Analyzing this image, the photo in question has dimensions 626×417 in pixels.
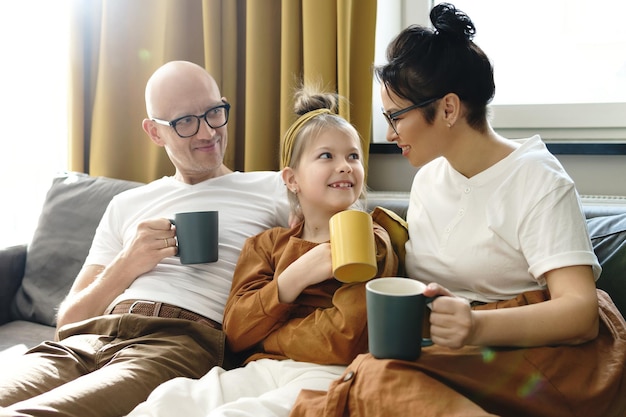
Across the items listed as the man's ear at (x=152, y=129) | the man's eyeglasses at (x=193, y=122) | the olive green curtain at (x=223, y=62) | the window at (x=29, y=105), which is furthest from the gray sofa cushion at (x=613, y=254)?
the window at (x=29, y=105)

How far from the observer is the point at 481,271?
134 centimetres

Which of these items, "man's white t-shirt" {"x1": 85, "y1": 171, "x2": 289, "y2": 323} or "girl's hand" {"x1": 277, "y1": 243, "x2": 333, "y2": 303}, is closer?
"girl's hand" {"x1": 277, "y1": 243, "x2": 333, "y2": 303}

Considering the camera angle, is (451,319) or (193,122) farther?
(193,122)

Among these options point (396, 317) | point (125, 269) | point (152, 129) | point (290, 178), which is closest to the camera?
point (396, 317)

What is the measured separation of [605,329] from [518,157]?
1.30 ft

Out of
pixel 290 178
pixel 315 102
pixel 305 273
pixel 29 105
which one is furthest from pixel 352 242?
pixel 29 105

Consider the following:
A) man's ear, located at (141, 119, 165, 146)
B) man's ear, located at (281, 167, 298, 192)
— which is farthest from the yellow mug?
man's ear, located at (141, 119, 165, 146)

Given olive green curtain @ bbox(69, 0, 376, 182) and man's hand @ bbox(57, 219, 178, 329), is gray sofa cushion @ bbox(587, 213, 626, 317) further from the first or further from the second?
man's hand @ bbox(57, 219, 178, 329)

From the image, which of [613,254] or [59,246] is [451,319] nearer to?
[613,254]

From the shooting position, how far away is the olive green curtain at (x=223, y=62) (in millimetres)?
2076

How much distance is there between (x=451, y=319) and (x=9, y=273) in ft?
5.93

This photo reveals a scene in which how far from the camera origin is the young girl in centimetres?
132

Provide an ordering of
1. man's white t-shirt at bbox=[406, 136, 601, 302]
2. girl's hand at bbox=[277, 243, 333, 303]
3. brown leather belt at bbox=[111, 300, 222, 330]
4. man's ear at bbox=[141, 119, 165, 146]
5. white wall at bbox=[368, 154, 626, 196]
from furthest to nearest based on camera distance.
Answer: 1. man's ear at bbox=[141, 119, 165, 146]
2. white wall at bbox=[368, 154, 626, 196]
3. brown leather belt at bbox=[111, 300, 222, 330]
4. girl's hand at bbox=[277, 243, 333, 303]
5. man's white t-shirt at bbox=[406, 136, 601, 302]

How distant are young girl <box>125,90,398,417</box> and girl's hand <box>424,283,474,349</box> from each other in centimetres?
31
